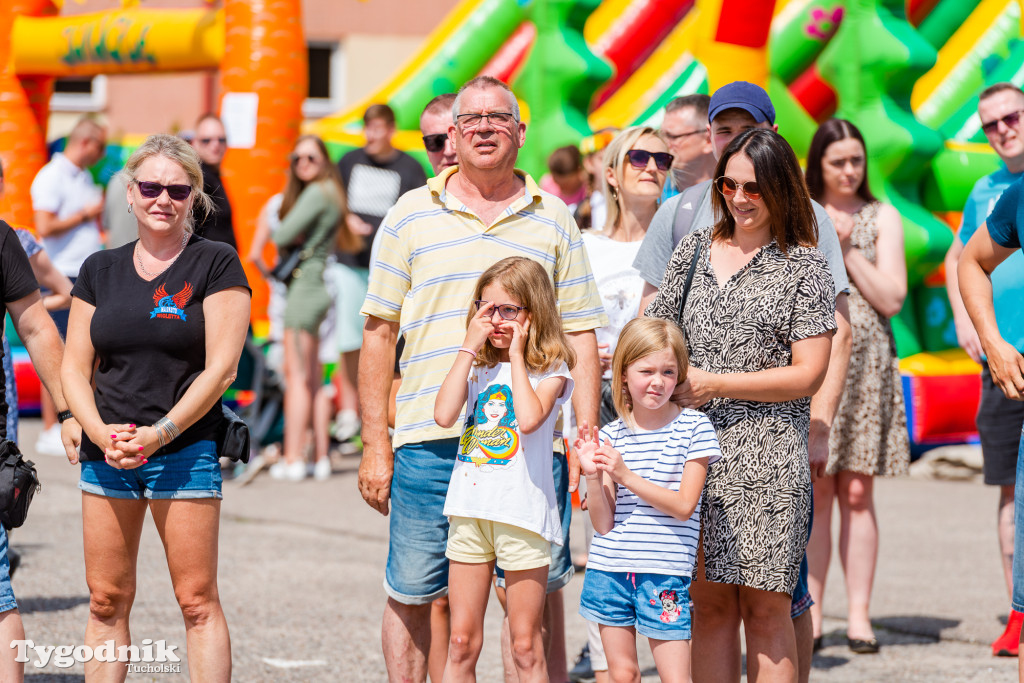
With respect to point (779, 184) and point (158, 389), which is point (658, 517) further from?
point (158, 389)

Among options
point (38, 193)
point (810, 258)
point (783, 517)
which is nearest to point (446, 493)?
point (783, 517)

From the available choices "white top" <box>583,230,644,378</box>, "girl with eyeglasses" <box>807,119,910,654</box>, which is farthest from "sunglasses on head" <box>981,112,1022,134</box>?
"white top" <box>583,230,644,378</box>

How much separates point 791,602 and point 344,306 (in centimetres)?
563

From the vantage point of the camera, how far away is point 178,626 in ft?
16.6

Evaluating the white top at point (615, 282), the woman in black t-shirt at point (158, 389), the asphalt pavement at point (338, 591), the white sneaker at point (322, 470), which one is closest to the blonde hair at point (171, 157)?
the woman in black t-shirt at point (158, 389)

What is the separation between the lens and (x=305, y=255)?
831 cm

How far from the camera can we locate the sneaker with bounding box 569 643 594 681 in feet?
15.4

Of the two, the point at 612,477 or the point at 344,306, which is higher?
the point at 344,306

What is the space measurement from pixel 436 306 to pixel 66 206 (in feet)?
20.3

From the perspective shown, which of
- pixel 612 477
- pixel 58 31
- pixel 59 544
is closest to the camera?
pixel 612 477

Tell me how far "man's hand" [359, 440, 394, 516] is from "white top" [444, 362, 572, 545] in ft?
0.94

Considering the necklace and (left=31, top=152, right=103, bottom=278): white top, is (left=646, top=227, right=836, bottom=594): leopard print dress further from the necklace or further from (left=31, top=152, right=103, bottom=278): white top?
(left=31, top=152, right=103, bottom=278): white top

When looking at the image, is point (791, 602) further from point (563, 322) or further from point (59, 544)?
point (59, 544)

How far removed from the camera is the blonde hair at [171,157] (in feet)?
12.1
